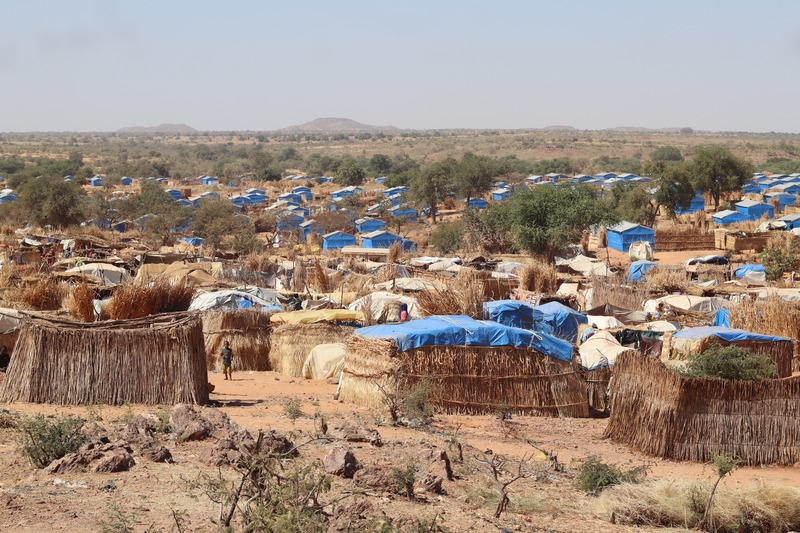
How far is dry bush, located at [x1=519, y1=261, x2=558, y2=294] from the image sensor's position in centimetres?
2440

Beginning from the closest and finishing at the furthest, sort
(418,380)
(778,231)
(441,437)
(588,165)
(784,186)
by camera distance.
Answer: (441,437)
(418,380)
(778,231)
(784,186)
(588,165)

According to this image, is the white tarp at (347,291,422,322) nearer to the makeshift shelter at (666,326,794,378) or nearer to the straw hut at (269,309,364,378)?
the straw hut at (269,309,364,378)

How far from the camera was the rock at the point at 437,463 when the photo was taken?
8.60 meters

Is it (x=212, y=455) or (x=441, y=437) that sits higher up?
(x=212, y=455)

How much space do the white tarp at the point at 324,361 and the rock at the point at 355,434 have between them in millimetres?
5758

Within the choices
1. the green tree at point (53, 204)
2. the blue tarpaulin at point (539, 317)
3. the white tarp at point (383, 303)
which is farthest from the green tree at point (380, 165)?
the blue tarpaulin at point (539, 317)

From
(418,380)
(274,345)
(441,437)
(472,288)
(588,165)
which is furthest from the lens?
(588,165)

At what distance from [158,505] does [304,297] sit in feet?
50.1

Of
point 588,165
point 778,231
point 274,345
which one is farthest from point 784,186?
point 274,345

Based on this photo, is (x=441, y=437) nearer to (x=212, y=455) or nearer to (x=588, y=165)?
(x=212, y=455)

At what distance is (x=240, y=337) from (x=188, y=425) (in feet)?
25.8

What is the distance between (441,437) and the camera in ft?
36.2

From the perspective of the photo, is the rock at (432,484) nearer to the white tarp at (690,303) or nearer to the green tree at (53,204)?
the white tarp at (690,303)

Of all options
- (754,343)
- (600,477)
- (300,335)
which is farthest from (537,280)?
(600,477)
